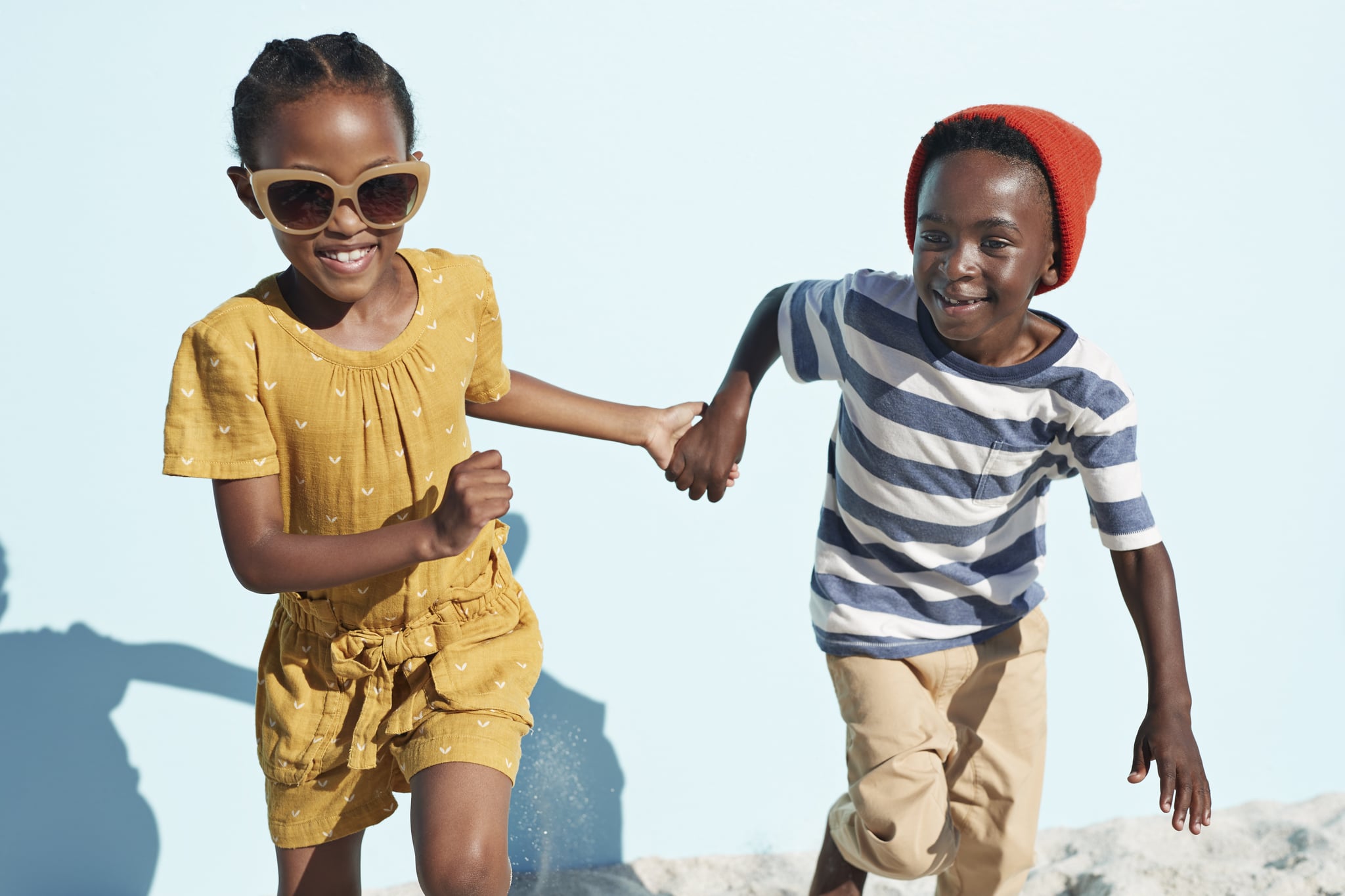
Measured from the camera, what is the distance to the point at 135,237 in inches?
99.1

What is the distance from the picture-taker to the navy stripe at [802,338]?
7.02 ft

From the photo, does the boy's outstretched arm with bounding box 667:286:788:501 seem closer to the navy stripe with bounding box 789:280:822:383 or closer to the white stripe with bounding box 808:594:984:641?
the navy stripe with bounding box 789:280:822:383

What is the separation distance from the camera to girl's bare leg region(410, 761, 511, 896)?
1.71 meters

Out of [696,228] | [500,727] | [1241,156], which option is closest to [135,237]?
[696,228]

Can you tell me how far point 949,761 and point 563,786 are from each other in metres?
0.95

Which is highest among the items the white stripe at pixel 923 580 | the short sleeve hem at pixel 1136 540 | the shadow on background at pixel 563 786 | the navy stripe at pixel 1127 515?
the navy stripe at pixel 1127 515

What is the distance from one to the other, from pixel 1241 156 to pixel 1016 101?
1.94ft

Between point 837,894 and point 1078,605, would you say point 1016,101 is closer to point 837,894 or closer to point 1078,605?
point 1078,605

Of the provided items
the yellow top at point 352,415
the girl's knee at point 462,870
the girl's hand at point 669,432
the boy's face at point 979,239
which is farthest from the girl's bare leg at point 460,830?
the boy's face at point 979,239

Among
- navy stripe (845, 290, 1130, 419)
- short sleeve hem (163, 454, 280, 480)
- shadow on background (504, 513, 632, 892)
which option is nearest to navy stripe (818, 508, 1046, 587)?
navy stripe (845, 290, 1130, 419)

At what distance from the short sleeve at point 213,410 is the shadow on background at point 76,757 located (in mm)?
1143

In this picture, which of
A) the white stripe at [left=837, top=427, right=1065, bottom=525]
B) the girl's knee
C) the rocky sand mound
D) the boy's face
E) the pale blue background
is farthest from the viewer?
the rocky sand mound

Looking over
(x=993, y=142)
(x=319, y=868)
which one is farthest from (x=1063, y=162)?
(x=319, y=868)

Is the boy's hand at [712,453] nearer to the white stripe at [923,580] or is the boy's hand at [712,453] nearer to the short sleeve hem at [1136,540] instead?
the white stripe at [923,580]
